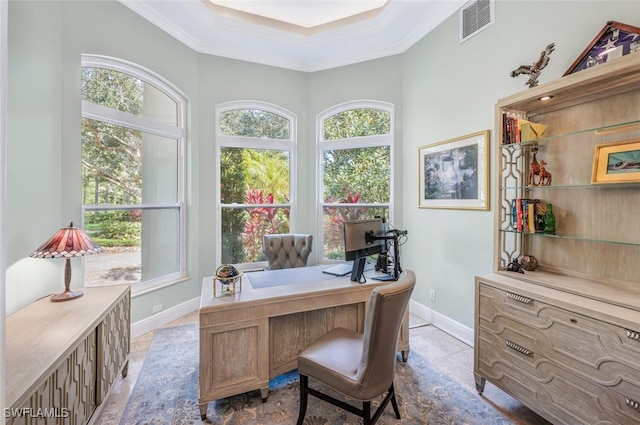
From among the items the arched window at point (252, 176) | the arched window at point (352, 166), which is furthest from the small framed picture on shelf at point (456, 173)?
the arched window at point (252, 176)

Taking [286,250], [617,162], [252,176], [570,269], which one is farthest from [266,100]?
[570,269]

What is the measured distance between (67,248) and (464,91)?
363 cm

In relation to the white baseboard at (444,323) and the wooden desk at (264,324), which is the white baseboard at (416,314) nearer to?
the white baseboard at (444,323)

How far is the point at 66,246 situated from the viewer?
1.80m

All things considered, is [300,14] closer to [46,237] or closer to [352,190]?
[352,190]

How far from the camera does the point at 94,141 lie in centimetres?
274

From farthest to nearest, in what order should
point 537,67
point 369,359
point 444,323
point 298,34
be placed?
point 298,34, point 444,323, point 537,67, point 369,359

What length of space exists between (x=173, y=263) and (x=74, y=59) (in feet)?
7.58

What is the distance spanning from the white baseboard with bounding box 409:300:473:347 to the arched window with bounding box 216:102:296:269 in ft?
7.00

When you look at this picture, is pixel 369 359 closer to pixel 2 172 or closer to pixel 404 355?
pixel 404 355

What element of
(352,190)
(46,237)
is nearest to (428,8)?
(352,190)

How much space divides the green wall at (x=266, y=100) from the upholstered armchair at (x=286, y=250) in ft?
3.27

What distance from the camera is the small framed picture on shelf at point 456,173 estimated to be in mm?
2746

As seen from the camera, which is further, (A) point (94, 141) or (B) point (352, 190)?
(B) point (352, 190)
